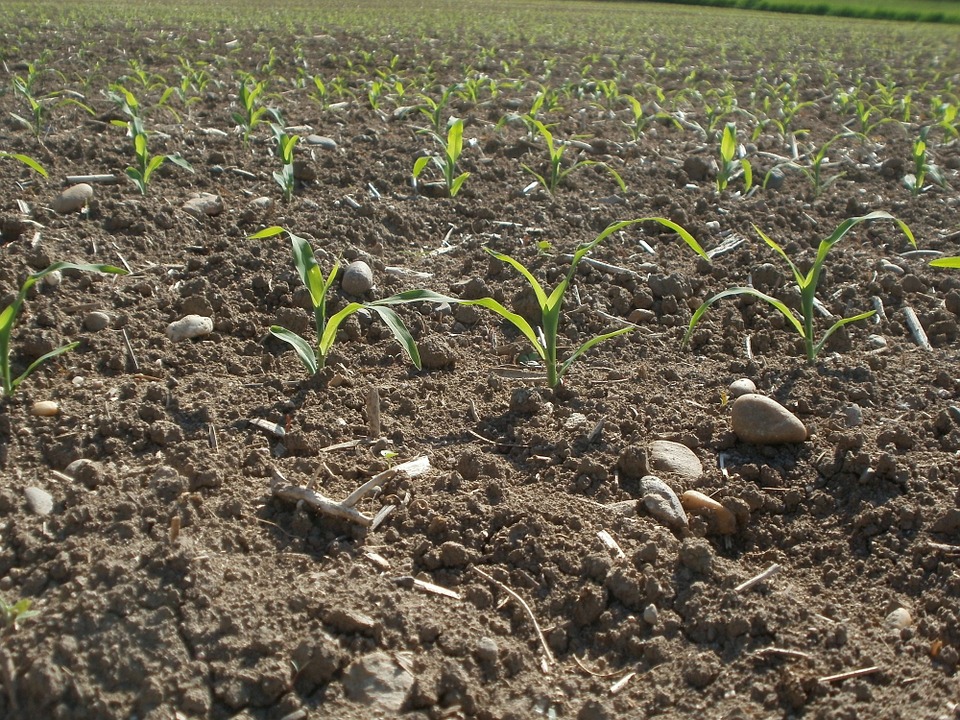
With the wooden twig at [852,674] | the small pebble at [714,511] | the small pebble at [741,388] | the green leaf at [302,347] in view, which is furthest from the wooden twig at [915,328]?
the green leaf at [302,347]

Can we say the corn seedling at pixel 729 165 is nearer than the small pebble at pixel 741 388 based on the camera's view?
No

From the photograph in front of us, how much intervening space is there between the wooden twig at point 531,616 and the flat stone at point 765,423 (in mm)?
779

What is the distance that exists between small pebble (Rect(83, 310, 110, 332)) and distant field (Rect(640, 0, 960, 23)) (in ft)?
58.5

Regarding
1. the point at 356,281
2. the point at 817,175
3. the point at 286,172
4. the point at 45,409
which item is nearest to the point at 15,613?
the point at 45,409

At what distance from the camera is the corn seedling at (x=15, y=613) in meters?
1.51

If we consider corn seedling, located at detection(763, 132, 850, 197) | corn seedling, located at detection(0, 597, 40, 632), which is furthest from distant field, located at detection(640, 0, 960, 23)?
corn seedling, located at detection(0, 597, 40, 632)

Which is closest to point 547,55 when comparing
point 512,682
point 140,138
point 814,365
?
point 140,138

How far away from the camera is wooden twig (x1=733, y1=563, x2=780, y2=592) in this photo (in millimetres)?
1758

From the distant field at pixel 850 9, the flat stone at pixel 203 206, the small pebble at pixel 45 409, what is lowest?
the small pebble at pixel 45 409

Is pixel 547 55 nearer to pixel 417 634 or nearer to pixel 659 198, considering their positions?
pixel 659 198

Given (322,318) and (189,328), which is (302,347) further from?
(189,328)

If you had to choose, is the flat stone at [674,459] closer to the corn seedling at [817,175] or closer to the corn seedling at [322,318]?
the corn seedling at [322,318]

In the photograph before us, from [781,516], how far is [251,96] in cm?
354

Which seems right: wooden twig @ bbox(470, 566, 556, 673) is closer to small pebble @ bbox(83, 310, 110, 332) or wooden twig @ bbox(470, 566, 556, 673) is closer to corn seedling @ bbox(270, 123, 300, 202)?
small pebble @ bbox(83, 310, 110, 332)
